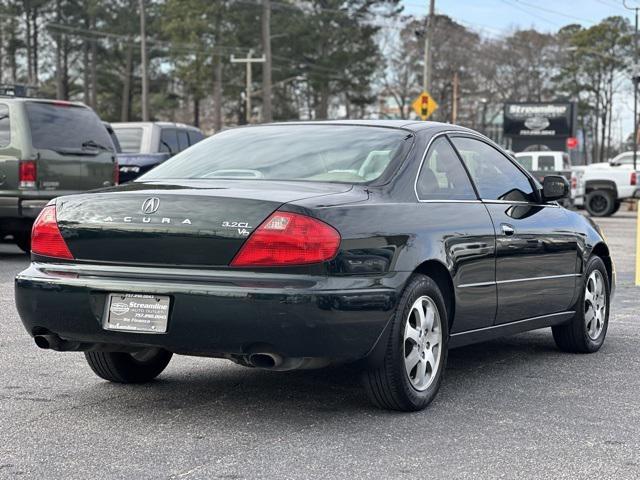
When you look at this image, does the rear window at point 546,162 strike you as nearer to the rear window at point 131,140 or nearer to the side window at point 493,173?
the rear window at point 131,140

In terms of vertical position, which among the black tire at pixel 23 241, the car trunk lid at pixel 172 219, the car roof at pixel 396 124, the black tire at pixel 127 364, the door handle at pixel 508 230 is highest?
the car roof at pixel 396 124

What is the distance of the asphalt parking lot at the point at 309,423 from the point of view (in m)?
4.41

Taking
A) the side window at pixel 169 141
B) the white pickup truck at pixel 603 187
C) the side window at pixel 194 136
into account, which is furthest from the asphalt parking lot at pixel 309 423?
the white pickup truck at pixel 603 187

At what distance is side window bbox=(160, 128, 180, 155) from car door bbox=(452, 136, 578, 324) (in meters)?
13.7

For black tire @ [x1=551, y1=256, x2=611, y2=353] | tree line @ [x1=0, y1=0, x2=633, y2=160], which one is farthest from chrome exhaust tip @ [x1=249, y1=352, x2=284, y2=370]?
tree line @ [x1=0, y1=0, x2=633, y2=160]

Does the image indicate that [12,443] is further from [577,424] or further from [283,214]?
[577,424]

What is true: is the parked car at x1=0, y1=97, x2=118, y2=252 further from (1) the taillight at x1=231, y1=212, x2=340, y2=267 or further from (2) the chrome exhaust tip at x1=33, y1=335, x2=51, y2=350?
(1) the taillight at x1=231, y1=212, x2=340, y2=267

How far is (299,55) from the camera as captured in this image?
7425 cm

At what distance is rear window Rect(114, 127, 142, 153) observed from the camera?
20.2 m

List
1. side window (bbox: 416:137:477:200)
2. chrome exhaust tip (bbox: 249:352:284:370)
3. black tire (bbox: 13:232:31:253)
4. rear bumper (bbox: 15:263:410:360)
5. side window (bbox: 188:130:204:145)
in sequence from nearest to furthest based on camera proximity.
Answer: rear bumper (bbox: 15:263:410:360)
chrome exhaust tip (bbox: 249:352:284:370)
side window (bbox: 416:137:477:200)
black tire (bbox: 13:232:31:253)
side window (bbox: 188:130:204:145)

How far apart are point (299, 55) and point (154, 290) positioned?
70406mm

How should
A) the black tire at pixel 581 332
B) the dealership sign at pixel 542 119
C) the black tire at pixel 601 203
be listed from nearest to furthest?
the black tire at pixel 581 332 < the black tire at pixel 601 203 < the dealership sign at pixel 542 119

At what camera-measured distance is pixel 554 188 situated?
6984 mm

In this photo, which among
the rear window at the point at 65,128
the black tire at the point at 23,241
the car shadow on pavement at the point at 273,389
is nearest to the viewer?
the car shadow on pavement at the point at 273,389
